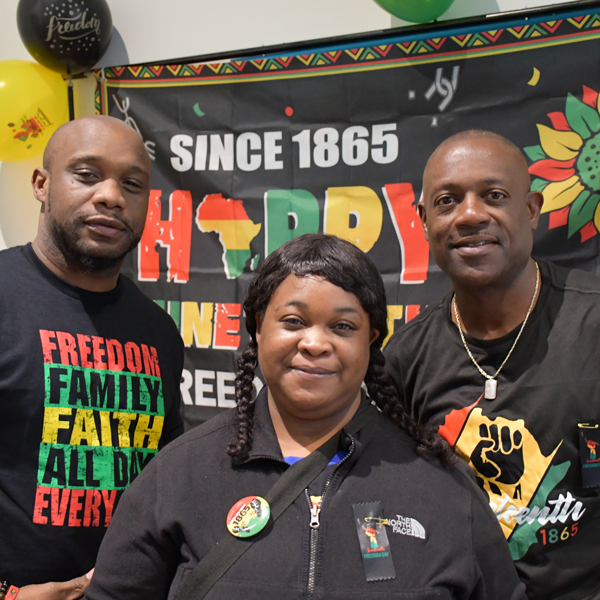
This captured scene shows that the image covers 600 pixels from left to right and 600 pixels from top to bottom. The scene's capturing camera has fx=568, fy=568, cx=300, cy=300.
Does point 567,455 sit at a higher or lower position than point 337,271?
lower

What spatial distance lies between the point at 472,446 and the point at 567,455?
22cm

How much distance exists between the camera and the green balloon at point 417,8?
78.3 inches

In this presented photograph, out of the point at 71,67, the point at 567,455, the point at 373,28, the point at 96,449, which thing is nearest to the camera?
the point at 567,455

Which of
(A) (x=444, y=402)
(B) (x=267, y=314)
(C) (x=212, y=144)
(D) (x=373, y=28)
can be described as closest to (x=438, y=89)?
(D) (x=373, y=28)

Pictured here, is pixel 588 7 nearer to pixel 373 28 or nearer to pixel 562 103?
pixel 562 103

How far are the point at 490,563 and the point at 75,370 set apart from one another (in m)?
1.07

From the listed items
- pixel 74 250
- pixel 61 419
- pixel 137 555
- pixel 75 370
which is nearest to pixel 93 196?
pixel 74 250

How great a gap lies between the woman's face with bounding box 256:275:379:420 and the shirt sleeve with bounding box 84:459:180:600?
339 mm

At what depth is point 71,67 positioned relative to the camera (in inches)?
96.7

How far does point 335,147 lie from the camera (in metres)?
2.28

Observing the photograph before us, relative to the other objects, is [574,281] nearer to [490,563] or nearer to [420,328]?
[420,328]

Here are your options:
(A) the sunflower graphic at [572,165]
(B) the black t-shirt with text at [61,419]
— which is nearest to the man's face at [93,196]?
(B) the black t-shirt with text at [61,419]

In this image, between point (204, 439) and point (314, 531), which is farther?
point (204, 439)

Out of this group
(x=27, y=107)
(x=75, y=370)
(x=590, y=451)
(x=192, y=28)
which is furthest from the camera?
(x=192, y=28)
